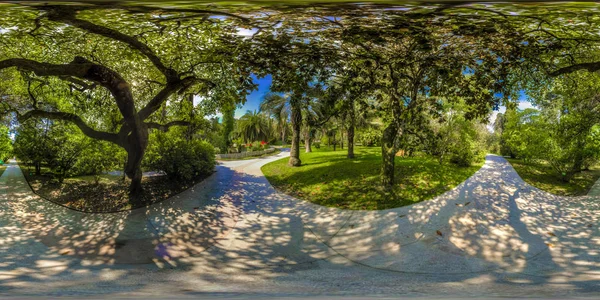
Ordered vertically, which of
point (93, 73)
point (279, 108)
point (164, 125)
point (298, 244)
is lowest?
point (298, 244)

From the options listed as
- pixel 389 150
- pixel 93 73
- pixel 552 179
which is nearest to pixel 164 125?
pixel 93 73

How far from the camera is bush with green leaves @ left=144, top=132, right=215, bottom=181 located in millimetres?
1583

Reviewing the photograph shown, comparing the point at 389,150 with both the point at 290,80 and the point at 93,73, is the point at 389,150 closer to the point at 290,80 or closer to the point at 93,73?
the point at 290,80

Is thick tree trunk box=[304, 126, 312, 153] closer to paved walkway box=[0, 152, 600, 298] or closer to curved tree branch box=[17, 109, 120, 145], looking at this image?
paved walkway box=[0, 152, 600, 298]

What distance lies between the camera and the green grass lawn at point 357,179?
1.66 meters

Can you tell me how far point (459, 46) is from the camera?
1508 millimetres

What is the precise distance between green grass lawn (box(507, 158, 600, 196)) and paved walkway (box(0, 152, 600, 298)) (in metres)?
0.06

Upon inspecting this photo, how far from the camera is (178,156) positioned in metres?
1.58

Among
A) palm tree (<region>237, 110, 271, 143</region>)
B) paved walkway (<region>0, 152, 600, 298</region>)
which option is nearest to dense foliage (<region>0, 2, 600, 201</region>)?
palm tree (<region>237, 110, 271, 143</region>)

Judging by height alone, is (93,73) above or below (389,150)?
above

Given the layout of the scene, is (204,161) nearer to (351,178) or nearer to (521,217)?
(351,178)

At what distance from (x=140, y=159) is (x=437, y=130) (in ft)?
7.61

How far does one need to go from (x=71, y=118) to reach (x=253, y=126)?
1387 mm

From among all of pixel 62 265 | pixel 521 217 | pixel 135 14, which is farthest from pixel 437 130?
pixel 62 265
